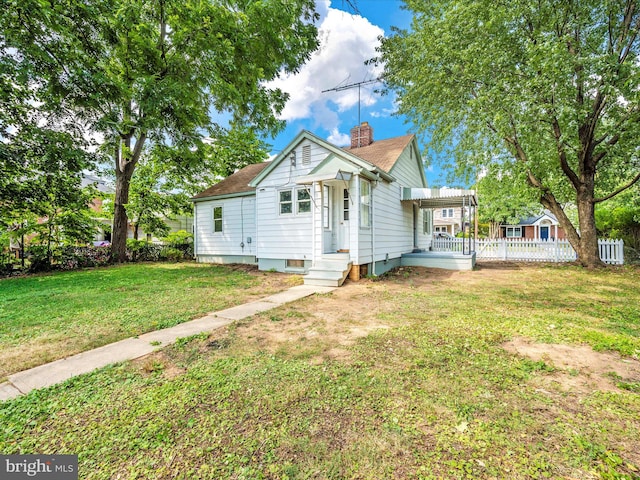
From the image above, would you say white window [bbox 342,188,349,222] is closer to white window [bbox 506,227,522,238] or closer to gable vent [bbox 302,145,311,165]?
gable vent [bbox 302,145,311,165]

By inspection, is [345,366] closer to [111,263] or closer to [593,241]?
[593,241]

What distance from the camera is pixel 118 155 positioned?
13156 mm

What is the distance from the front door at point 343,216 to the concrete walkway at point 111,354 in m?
4.24

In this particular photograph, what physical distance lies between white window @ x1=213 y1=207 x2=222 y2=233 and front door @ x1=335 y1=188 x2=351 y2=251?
6.48 meters

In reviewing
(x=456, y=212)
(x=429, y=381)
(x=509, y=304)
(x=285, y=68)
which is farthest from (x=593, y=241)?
(x=456, y=212)

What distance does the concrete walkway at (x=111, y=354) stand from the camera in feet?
8.41

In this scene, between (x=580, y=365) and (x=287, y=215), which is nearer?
(x=580, y=365)

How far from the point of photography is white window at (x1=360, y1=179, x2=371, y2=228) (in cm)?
829

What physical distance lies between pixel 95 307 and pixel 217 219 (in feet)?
26.4

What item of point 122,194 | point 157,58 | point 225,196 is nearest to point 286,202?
point 225,196

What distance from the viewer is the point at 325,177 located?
8.02 metres

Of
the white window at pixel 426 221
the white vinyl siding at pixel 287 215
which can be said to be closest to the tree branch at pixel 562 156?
the white window at pixel 426 221

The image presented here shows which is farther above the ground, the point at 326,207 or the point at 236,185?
the point at 236,185

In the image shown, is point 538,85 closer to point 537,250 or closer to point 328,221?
point 328,221
